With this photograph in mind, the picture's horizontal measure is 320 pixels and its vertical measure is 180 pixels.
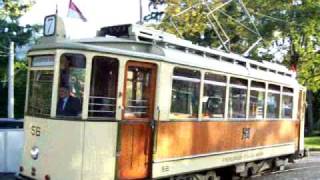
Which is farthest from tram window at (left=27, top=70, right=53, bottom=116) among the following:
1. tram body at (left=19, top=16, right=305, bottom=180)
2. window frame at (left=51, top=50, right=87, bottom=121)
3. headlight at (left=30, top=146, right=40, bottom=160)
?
headlight at (left=30, top=146, right=40, bottom=160)

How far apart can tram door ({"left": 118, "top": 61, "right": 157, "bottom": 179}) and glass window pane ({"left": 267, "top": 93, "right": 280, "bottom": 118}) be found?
5661 millimetres

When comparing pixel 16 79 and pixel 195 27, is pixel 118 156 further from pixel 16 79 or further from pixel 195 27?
pixel 16 79

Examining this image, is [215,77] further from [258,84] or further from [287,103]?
[287,103]

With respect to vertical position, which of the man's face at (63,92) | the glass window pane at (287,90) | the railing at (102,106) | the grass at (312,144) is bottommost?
the grass at (312,144)

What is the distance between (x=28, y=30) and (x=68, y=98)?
34.9 m

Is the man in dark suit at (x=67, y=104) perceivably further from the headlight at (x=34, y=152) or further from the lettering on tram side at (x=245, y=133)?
the lettering on tram side at (x=245, y=133)

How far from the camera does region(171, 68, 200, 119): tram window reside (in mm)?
11750

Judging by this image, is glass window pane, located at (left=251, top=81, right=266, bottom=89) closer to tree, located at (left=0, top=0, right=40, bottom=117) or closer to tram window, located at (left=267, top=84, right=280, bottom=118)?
tram window, located at (left=267, top=84, right=280, bottom=118)

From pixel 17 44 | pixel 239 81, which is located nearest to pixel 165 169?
pixel 239 81

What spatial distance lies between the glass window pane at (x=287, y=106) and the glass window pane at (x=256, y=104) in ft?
5.81

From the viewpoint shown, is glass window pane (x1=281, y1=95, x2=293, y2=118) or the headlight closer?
the headlight

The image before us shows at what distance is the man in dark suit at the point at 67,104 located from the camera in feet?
33.7

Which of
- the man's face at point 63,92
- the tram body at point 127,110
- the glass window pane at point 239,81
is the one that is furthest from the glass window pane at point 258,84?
the man's face at point 63,92

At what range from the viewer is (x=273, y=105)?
651 inches
